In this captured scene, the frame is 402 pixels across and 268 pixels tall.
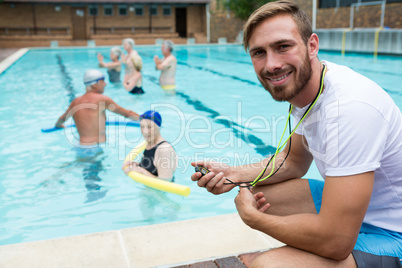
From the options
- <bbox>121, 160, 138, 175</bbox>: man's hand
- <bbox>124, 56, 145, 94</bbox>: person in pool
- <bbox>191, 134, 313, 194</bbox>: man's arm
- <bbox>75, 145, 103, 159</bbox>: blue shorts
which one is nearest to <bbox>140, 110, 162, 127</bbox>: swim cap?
<bbox>121, 160, 138, 175</bbox>: man's hand

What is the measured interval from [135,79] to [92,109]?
3847 millimetres

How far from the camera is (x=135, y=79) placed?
Answer: 8641mm

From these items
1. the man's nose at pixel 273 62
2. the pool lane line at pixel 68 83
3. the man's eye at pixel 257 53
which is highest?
the man's eye at pixel 257 53

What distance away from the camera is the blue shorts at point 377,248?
1.57 m

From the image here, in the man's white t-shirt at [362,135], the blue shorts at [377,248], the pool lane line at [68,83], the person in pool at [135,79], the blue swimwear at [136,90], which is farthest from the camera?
the pool lane line at [68,83]

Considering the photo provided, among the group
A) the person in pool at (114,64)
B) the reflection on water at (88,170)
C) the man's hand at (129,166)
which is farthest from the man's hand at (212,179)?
the person in pool at (114,64)

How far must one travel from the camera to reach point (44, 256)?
2.38 m

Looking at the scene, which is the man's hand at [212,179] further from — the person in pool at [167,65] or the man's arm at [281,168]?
the person in pool at [167,65]

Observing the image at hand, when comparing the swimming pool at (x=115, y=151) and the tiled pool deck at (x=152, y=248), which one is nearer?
the tiled pool deck at (x=152, y=248)

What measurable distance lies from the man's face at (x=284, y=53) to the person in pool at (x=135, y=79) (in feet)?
23.2

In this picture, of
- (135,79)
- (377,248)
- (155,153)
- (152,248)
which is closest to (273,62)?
(377,248)

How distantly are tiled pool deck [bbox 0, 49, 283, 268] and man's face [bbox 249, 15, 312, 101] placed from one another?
43.9 inches

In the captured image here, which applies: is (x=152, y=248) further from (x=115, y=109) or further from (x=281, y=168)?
(x=115, y=109)

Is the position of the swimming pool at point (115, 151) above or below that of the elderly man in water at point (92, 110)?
below
